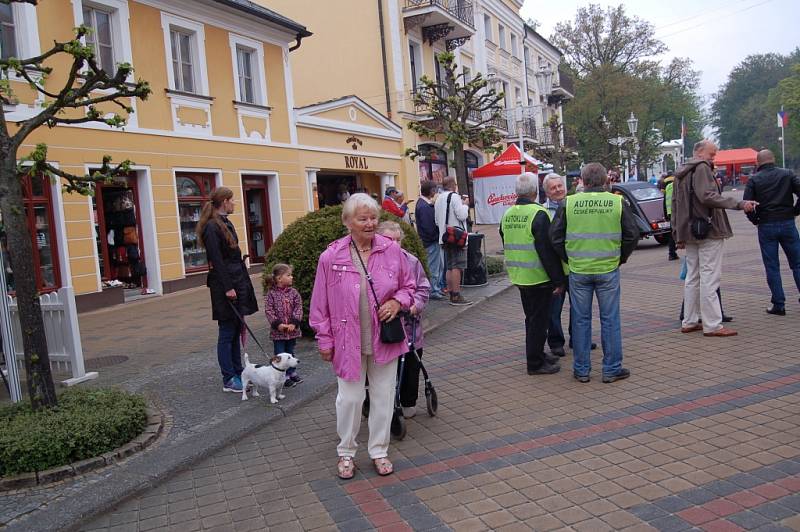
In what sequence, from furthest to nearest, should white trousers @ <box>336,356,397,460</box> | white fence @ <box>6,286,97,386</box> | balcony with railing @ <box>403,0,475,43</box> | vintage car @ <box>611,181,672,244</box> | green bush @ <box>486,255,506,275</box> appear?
balcony with railing @ <box>403,0,475,43</box>
vintage car @ <box>611,181,672,244</box>
green bush @ <box>486,255,506,275</box>
white fence @ <box>6,286,97,386</box>
white trousers @ <box>336,356,397,460</box>

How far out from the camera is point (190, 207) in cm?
1451

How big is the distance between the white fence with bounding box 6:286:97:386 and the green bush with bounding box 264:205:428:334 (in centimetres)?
200

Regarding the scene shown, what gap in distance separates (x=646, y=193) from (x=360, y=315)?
1509cm

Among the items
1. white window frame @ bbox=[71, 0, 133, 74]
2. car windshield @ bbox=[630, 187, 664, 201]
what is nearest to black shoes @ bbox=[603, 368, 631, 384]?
white window frame @ bbox=[71, 0, 133, 74]

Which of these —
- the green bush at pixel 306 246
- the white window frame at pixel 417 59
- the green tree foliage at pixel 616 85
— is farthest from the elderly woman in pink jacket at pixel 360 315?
the green tree foliage at pixel 616 85

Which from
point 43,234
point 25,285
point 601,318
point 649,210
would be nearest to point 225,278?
point 25,285

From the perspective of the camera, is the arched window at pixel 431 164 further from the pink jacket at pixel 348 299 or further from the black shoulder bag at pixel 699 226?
the pink jacket at pixel 348 299

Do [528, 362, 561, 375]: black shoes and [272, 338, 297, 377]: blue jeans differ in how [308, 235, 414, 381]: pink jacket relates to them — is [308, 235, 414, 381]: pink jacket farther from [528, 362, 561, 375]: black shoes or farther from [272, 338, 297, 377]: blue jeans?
[528, 362, 561, 375]: black shoes

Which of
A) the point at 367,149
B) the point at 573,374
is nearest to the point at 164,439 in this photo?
the point at 573,374

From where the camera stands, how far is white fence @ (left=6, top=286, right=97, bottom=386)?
→ 641 centimetres

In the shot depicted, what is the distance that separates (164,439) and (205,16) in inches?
486

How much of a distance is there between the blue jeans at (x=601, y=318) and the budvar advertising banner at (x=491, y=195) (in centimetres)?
1677

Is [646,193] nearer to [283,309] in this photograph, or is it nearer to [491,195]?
[491,195]

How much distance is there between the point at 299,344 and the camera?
7742 millimetres
